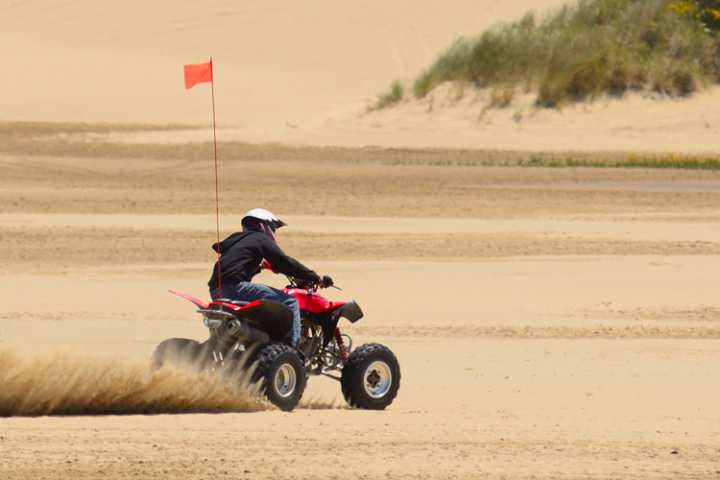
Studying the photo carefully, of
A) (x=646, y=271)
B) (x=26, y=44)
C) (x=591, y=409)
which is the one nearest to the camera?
(x=591, y=409)

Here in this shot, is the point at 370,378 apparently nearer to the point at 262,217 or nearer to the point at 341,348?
the point at 341,348

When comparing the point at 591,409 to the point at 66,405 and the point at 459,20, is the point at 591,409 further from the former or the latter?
the point at 459,20

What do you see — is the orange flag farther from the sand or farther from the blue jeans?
the sand

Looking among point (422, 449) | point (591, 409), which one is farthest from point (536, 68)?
point (422, 449)

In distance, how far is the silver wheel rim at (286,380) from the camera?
10672 mm

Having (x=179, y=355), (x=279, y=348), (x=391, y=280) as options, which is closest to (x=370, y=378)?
(x=279, y=348)

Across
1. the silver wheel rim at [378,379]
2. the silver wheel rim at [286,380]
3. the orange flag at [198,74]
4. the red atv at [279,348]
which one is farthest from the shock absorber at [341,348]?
the orange flag at [198,74]

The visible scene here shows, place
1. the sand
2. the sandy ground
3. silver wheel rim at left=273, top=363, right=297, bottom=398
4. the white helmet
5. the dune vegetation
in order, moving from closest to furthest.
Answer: the sandy ground → the sand → silver wheel rim at left=273, top=363, right=297, bottom=398 → the white helmet → the dune vegetation

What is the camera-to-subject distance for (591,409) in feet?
37.9

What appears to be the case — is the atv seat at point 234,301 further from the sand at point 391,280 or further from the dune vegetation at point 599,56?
the dune vegetation at point 599,56

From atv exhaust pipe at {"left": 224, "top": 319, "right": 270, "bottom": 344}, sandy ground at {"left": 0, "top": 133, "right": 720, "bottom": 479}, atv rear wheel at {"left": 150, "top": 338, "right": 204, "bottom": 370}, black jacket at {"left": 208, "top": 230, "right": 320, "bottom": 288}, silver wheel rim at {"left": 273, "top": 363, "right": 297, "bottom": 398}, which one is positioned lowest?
sandy ground at {"left": 0, "top": 133, "right": 720, "bottom": 479}

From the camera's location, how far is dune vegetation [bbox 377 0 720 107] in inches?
1494

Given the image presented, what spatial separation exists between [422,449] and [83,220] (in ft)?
51.7

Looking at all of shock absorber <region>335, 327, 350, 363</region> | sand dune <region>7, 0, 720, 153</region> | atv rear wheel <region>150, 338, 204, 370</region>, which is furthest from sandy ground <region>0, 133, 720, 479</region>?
sand dune <region>7, 0, 720, 153</region>
